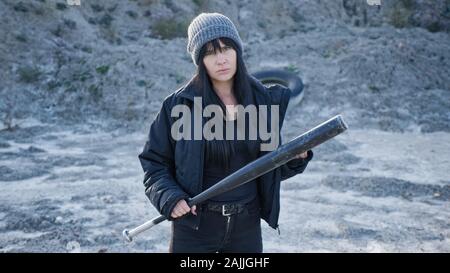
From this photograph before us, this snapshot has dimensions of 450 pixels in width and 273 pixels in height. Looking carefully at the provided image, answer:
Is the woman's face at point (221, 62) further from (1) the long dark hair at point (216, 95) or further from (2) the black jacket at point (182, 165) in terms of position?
(2) the black jacket at point (182, 165)

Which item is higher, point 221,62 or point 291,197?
point 221,62

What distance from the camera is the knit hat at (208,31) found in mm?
2199

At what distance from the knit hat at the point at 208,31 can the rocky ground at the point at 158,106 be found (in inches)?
129

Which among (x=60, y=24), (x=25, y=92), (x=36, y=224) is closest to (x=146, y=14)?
(x=60, y=24)

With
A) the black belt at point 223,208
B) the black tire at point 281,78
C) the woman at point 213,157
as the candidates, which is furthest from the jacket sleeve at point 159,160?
the black tire at point 281,78

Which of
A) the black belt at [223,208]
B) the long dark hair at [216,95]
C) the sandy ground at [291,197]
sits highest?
the long dark hair at [216,95]

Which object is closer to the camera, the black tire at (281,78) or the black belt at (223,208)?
the black belt at (223,208)

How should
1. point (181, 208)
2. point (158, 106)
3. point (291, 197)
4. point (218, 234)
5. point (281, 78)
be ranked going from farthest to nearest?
point (281, 78) → point (158, 106) → point (291, 197) → point (218, 234) → point (181, 208)

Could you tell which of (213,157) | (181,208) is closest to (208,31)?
(213,157)

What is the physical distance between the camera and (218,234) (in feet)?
7.54

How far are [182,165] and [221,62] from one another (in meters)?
0.49

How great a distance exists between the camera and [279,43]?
15.8 metres

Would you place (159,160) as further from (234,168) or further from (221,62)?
(221,62)

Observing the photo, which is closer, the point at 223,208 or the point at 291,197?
the point at 223,208
